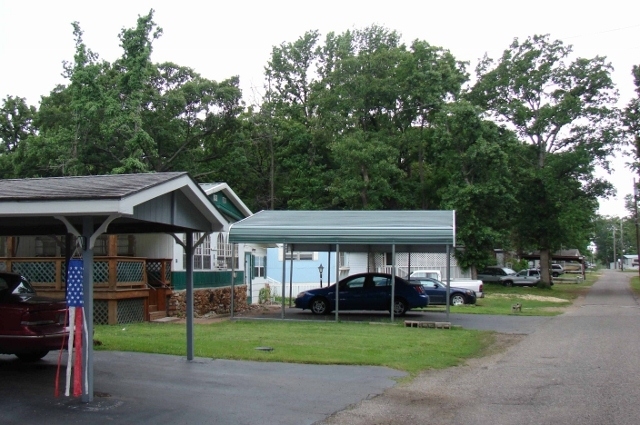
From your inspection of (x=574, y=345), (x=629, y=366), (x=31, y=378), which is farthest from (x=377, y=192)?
(x=31, y=378)

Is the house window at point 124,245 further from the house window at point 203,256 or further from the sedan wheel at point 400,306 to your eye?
the sedan wheel at point 400,306

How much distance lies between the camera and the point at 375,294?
2327 cm

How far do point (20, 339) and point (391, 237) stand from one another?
39.8ft

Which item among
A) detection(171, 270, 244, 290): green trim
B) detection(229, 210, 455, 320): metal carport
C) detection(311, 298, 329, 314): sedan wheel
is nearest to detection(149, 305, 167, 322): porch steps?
detection(171, 270, 244, 290): green trim

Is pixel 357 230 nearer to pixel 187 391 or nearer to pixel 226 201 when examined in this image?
pixel 226 201

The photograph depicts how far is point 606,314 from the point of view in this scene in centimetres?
2692

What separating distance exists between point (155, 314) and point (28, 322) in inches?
408

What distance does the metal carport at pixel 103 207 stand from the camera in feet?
28.3

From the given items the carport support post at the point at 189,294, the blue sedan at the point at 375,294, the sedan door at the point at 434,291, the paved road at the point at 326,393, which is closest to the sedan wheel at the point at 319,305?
the blue sedan at the point at 375,294

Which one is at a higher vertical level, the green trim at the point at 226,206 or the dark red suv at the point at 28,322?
the green trim at the point at 226,206

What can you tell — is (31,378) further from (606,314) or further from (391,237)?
(606,314)

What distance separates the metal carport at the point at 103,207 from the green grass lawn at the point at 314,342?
2020mm

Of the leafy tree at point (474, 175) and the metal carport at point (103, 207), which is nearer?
the metal carport at point (103, 207)

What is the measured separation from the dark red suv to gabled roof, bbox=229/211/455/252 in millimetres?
10222
